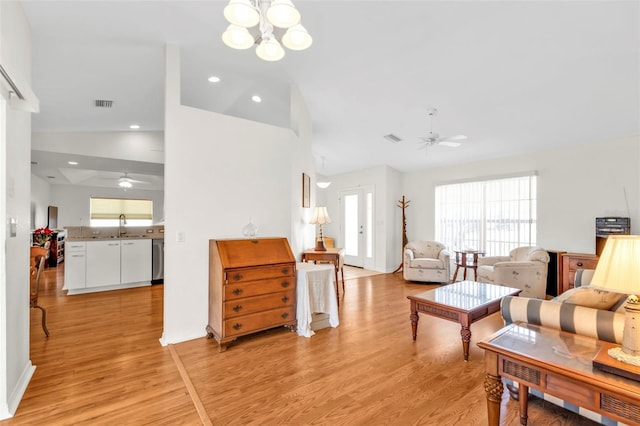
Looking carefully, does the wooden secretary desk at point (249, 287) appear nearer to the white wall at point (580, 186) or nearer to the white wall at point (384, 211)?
the white wall at point (384, 211)

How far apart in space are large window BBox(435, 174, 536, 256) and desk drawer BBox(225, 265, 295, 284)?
412 cm

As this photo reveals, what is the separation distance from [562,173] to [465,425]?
4.69 metres

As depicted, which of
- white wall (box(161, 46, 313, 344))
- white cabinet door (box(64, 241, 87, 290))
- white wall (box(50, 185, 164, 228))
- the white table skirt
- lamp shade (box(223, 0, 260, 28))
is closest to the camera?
lamp shade (box(223, 0, 260, 28))

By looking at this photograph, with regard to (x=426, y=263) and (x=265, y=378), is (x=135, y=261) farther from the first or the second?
(x=426, y=263)

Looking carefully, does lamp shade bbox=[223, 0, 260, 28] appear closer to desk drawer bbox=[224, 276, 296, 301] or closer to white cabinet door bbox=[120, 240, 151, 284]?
desk drawer bbox=[224, 276, 296, 301]

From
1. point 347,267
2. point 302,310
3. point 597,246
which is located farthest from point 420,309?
point 347,267

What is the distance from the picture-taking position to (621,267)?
1234mm

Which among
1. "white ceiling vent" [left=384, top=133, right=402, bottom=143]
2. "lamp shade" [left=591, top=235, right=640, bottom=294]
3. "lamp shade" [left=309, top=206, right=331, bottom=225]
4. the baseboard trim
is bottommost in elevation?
the baseboard trim

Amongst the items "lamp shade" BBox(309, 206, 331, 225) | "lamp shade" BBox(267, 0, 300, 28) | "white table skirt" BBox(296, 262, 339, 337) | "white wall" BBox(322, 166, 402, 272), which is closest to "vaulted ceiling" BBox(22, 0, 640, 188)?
"lamp shade" BBox(267, 0, 300, 28)

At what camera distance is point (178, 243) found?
306cm

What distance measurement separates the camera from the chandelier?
1661mm

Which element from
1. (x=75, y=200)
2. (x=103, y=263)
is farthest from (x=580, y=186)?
(x=75, y=200)

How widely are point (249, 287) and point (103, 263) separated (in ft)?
11.7

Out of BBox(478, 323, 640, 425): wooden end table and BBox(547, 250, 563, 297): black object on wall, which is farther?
BBox(547, 250, 563, 297): black object on wall
